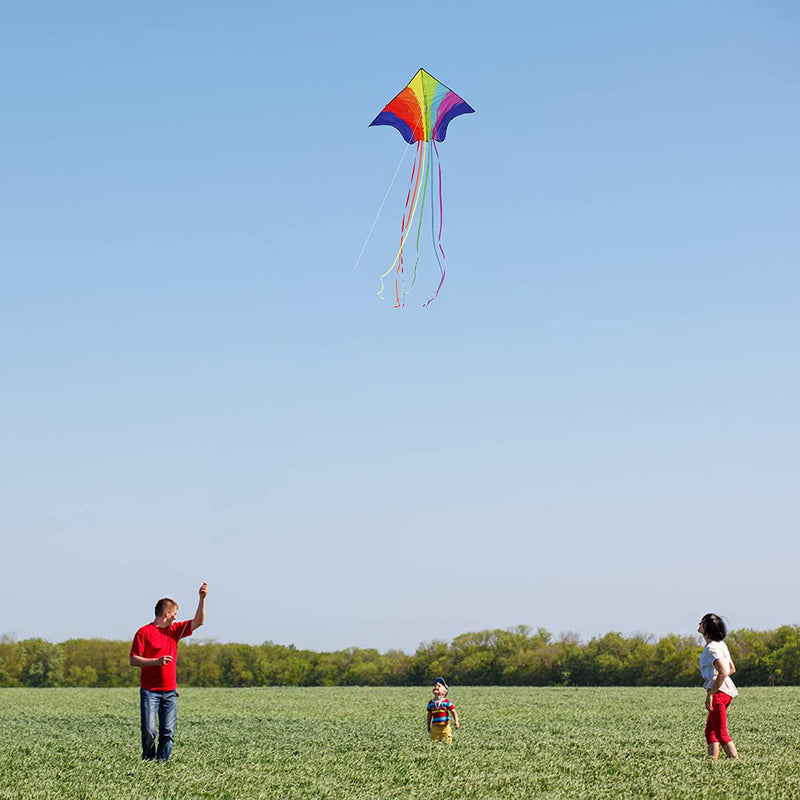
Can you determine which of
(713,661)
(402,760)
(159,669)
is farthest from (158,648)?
(713,661)

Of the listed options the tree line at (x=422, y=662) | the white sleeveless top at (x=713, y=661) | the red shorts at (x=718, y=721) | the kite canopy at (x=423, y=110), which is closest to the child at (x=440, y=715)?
the red shorts at (x=718, y=721)

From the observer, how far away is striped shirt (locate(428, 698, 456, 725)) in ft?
51.5

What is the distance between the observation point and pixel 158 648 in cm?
1220

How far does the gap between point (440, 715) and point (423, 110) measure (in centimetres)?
1126

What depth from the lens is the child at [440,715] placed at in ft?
51.6

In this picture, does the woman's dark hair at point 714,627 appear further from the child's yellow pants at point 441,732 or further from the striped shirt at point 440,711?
the child's yellow pants at point 441,732

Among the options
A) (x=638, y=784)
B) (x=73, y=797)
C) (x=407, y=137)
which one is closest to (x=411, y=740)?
(x=638, y=784)

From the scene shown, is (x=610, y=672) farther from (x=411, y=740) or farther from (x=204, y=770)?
(x=204, y=770)

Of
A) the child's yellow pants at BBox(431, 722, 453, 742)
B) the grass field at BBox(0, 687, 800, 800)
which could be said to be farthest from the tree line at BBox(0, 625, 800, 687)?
the child's yellow pants at BBox(431, 722, 453, 742)

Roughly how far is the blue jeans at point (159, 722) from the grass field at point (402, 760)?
0.93 ft

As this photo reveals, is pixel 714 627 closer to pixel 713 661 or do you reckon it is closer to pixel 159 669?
pixel 713 661

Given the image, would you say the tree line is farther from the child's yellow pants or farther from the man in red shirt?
the man in red shirt

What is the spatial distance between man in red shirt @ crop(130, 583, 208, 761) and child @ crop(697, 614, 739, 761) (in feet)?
20.6

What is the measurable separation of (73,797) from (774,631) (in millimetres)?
59086
